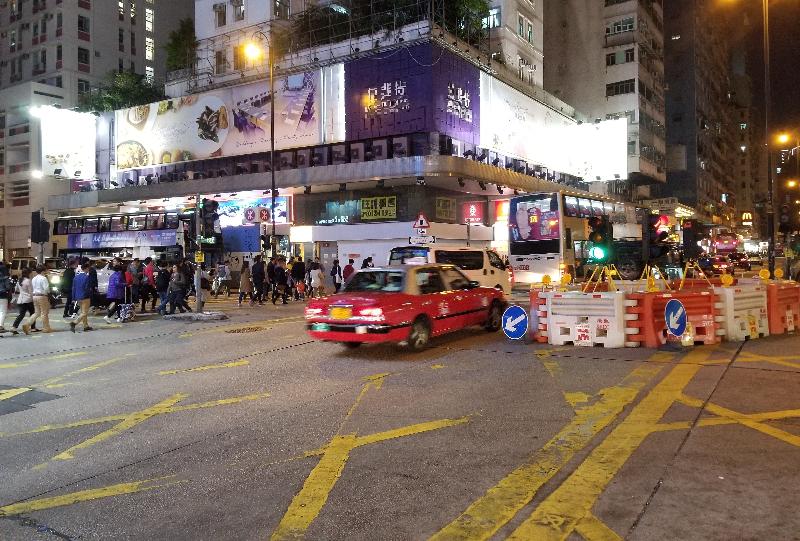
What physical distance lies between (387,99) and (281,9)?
1317 centimetres

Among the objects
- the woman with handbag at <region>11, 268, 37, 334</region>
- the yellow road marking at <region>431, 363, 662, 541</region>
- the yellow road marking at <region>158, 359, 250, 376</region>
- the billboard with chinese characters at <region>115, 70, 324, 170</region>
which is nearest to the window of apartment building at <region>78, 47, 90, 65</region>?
the billboard with chinese characters at <region>115, 70, 324, 170</region>

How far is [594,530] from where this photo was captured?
363cm

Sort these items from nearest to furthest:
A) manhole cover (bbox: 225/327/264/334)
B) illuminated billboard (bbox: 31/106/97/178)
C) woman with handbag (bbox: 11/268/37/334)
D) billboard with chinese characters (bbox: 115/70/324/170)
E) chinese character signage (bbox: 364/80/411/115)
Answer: manhole cover (bbox: 225/327/264/334), woman with handbag (bbox: 11/268/37/334), chinese character signage (bbox: 364/80/411/115), billboard with chinese characters (bbox: 115/70/324/170), illuminated billboard (bbox: 31/106/97/178)

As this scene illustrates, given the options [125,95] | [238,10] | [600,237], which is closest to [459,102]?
[600,237]

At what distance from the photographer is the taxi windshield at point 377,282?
1072cm

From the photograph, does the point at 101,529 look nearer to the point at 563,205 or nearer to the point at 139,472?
the point at 139,472

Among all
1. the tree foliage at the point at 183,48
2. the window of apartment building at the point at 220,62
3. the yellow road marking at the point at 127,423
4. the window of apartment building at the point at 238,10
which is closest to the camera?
the yellow road marking at the point at 127,423

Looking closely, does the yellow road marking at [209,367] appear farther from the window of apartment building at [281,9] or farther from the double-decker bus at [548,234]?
the window of apartment building at [281,9]

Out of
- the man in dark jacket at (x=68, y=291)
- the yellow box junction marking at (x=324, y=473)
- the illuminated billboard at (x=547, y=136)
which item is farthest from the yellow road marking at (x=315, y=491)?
the illuminated billboard at (x=547, y=136)

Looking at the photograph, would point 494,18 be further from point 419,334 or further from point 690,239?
point 419,334

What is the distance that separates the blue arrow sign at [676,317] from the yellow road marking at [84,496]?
827 centimetres

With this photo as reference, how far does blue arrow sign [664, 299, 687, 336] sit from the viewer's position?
9.96 metres

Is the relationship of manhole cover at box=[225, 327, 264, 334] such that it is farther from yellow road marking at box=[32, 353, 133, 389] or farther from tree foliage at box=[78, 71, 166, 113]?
tree foliage at box=[78, 71, 166, 113]

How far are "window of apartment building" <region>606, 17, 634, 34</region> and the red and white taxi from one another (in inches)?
2011
